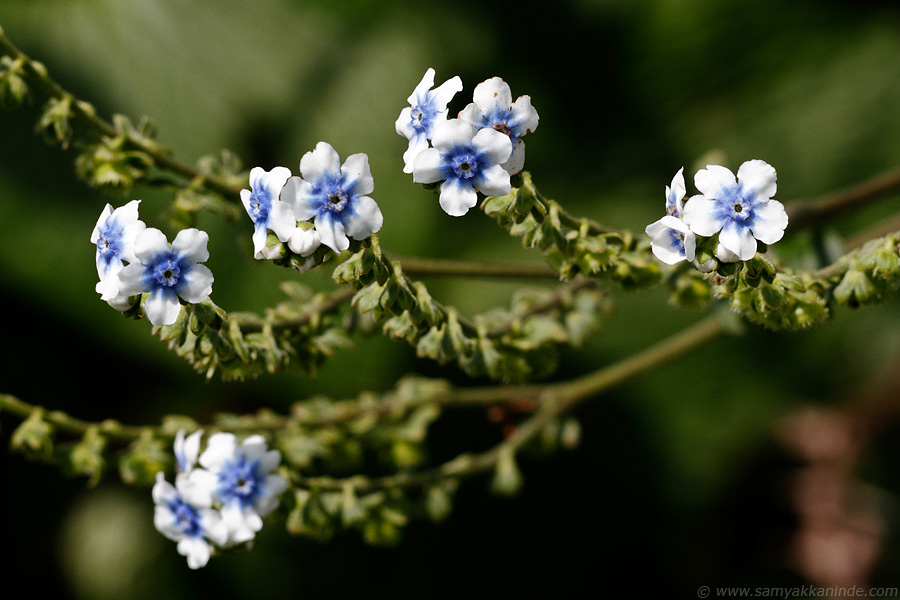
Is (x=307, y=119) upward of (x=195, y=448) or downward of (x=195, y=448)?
upward

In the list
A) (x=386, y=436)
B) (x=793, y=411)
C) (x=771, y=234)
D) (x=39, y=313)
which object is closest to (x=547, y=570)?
(x=793, y=411)

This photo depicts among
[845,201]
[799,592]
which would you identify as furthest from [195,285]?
[799,592]

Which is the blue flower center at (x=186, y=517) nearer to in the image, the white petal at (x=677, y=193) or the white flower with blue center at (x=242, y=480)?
the white flower with blue center at (x=242, y=480)

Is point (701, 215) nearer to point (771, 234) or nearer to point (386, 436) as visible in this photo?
point (771, 234)

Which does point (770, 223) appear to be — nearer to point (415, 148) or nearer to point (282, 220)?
point (415, 148)

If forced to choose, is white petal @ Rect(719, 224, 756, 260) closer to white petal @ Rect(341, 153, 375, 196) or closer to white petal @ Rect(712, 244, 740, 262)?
white petal @ Rect(712, 244, 740, 262)

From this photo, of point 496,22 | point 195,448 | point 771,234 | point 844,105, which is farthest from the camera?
point 496,22
